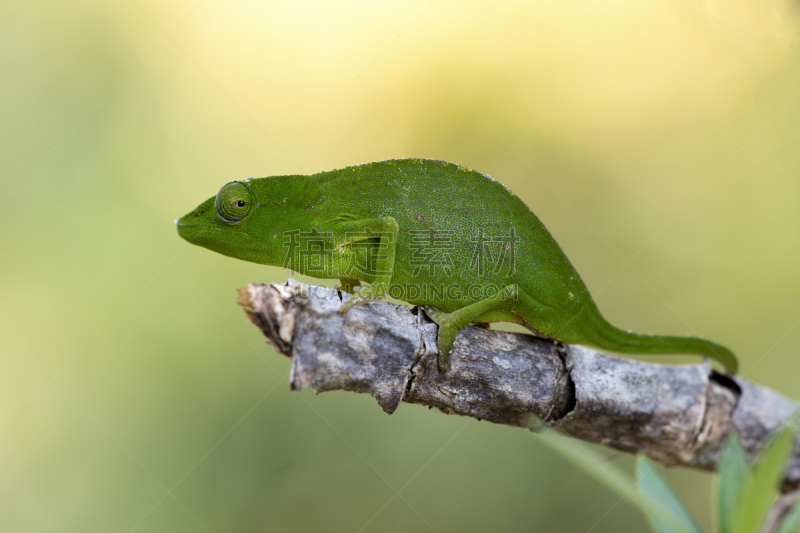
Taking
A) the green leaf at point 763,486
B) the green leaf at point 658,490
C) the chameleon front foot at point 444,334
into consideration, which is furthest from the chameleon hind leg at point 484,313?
the green leaf at point 763,486

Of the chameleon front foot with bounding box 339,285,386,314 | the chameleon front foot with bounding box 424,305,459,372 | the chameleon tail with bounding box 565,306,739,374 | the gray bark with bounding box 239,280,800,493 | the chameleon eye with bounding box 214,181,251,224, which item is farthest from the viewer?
the chameleon tail with bounding box 565,306,739,374

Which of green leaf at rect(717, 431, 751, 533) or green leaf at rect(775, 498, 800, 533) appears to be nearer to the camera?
green leaf at rect(775, 498, 800, 533)

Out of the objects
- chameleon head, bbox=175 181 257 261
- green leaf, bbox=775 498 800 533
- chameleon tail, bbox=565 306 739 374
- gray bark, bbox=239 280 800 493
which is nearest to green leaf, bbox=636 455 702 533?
green leaf, bbox=775 498 800 533

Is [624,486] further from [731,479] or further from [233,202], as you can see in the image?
[233,202]

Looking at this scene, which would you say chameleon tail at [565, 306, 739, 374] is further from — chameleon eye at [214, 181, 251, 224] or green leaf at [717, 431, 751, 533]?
chameleon eye at [214, 181, 251, 224]

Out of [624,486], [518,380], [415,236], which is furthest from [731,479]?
[415,236]

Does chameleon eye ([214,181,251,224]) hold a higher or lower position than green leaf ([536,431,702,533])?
lower
